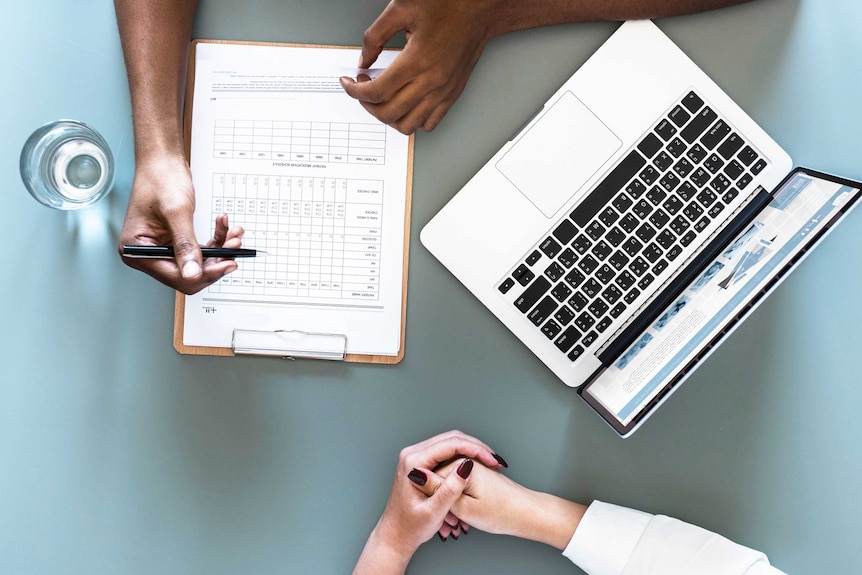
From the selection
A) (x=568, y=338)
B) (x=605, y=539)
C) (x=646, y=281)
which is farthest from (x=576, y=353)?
(x=605, y=539)

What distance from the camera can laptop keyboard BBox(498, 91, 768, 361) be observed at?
78cm

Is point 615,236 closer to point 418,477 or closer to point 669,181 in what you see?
point 669,181

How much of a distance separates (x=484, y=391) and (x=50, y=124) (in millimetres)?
647

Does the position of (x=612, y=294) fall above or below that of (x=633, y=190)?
below

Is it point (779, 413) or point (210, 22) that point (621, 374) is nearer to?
point (779, 413)

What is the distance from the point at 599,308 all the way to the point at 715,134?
0.84 feet

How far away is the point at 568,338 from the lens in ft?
2.62

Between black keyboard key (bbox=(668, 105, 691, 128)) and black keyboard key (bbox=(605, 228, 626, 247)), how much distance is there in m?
0.15

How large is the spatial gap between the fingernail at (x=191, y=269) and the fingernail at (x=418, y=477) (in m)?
0.35

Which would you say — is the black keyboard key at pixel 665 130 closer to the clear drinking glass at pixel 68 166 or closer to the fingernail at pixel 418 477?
the fingernail at pixel 418 477

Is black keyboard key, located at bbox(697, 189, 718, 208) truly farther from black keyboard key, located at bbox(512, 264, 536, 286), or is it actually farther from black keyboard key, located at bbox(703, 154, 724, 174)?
black keyboard key, located at bbox(512, 264, 536, 286)

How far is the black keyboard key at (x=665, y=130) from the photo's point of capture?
2.58ft

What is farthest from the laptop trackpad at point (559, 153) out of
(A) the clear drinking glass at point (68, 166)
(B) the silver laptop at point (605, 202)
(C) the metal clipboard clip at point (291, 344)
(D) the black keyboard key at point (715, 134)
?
(A) the clear drinking glass at point (68, 166)

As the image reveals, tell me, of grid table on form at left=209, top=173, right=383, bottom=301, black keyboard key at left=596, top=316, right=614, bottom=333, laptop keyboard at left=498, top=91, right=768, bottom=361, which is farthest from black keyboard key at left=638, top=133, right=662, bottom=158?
grid table on form at left=209, top=173, right=383, bottom=301
